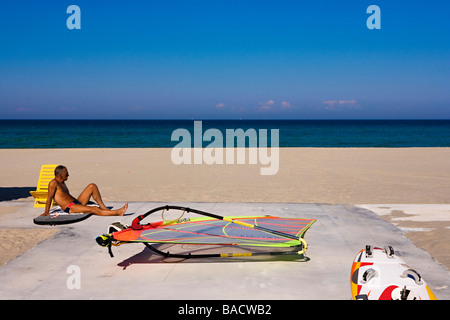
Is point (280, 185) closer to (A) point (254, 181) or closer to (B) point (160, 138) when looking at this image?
(A) point (254, 181)

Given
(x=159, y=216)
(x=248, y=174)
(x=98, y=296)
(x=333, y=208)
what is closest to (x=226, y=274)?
(x=98, y=296)

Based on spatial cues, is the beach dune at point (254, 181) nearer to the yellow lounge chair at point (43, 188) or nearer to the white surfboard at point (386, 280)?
the yellow lounge chair at point (43, 188)

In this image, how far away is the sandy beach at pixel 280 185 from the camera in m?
9.45

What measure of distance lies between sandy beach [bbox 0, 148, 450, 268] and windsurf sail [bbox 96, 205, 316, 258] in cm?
226

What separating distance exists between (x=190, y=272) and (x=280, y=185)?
1090 centimetres

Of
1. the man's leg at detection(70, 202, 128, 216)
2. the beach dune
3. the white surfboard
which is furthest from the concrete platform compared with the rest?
the beach dune

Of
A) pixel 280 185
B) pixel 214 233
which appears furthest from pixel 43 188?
pixel 280 185

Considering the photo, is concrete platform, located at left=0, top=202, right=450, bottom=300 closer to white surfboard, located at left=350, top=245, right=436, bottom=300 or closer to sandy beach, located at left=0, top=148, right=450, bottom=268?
white surfboard, located at left=350, top=245, right=436, bottom=300

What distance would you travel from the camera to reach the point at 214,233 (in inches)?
280

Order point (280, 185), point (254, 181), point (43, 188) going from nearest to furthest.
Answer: point (43, 188), point (280, 185), point (254, 181)

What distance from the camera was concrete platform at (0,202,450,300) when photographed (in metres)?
5.55

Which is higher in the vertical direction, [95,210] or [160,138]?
[160,138]

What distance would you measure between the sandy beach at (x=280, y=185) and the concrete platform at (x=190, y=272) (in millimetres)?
Answer: 830
